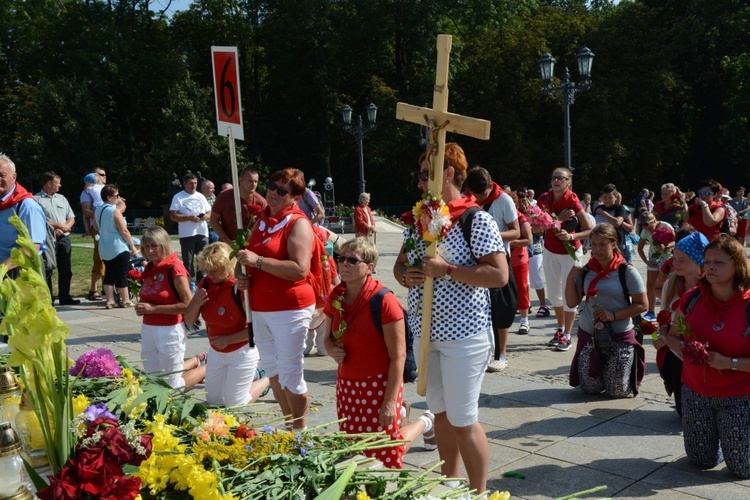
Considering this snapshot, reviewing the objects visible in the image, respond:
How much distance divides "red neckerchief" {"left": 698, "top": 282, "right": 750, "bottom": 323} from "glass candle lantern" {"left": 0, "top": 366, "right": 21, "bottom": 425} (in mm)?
3959

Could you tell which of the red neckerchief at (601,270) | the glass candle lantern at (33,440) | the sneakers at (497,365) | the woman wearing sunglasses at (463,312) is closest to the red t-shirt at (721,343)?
the woman wearing sunglasses at (463,312)

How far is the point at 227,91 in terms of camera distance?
5.35 m

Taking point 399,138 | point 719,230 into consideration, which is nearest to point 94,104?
point 399,138

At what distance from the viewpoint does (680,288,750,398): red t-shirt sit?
4574 millimetres

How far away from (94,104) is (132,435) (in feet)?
146

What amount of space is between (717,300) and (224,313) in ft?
11.0

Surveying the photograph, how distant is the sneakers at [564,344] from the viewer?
27.1 feet

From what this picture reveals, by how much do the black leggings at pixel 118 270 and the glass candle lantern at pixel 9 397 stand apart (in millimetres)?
9027

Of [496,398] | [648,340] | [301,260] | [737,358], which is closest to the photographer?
[737,358]

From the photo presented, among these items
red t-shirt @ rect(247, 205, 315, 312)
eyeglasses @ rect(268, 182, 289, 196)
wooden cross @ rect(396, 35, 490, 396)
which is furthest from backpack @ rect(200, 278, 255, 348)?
wooden cross @ rect(396, 35, 490, 396)

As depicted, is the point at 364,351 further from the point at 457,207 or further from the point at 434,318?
the point at 457,207

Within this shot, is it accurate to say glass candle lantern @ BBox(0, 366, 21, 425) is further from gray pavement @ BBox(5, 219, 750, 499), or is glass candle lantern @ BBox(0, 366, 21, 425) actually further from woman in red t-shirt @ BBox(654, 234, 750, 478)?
woman in red t-shirt @ BBox(654, 234, 750, 478)

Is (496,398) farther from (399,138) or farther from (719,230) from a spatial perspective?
(399,138)

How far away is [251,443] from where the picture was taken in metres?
2.34
